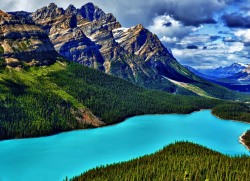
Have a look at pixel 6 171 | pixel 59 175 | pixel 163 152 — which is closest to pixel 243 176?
pixel 163 152

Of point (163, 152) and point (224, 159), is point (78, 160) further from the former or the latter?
point (224, 159)

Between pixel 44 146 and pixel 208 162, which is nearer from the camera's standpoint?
pixel 208 162

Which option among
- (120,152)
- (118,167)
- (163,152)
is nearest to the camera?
(118,167)

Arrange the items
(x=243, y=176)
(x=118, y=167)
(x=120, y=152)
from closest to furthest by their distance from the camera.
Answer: (x=243, y=176) → (x=118, y=167) → (x=120, y=152)

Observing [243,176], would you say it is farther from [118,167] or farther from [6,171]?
[6,171]

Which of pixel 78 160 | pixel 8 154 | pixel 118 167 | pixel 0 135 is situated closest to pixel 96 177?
pixel 118 167

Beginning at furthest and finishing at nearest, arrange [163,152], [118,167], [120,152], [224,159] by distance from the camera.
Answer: [120,152]
[163,152]
[224,159]
[118,167]
